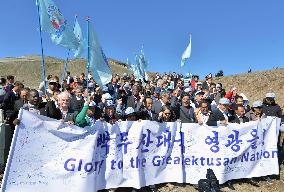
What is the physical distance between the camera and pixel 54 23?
9.77 meters

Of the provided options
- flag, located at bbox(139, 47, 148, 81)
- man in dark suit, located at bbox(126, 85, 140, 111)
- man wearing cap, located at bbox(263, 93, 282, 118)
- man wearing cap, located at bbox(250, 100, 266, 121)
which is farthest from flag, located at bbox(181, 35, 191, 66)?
man wearing cap, located at bbox(250, 100, 266, 121)

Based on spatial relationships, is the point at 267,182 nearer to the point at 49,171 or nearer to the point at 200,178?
the point at 200,178

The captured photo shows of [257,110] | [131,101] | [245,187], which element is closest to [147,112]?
[131,101]

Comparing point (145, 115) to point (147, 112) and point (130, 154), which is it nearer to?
point (147, 112)

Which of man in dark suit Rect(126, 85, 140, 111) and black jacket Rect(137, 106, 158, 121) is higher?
man in dark suit Rect(126, 85, 140, 111)

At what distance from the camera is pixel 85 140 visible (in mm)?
7242

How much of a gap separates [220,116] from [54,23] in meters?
4.84

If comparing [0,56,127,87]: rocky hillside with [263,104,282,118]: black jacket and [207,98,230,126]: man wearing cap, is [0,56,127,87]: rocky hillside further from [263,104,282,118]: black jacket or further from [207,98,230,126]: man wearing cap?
[207,98,230,126]: man wearing cap

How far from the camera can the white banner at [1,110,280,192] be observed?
6.68 meters

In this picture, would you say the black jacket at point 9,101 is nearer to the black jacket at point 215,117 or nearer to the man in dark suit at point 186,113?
the man in dark suit at point 186,113

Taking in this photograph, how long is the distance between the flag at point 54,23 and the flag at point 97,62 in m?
1.63

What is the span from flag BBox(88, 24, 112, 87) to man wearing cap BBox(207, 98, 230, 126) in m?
2.59

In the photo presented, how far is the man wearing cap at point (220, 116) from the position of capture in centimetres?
874

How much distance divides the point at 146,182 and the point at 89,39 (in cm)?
341
